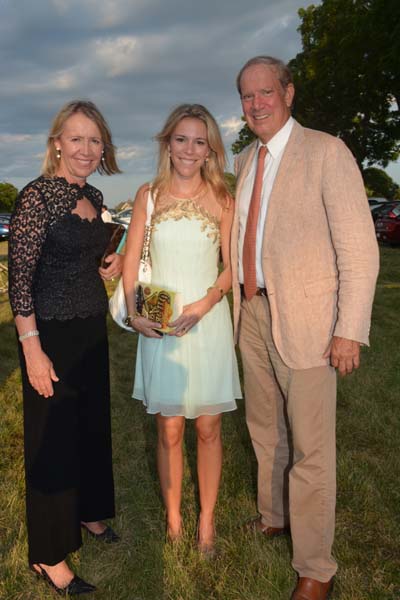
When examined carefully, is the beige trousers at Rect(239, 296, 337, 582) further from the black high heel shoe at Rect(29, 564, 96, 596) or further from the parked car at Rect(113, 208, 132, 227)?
the parked car at Rect(113, 208, 132, 227)

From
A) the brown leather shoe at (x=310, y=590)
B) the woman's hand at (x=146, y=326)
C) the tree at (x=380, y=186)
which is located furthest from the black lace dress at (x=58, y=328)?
the tree at (x=380, y=186)

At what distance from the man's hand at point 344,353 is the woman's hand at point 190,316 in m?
0.75

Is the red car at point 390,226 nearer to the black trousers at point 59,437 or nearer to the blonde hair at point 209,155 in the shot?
the blonde hair at point 209,155

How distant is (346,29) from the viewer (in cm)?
2900

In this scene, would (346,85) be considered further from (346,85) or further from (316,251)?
(316,251)

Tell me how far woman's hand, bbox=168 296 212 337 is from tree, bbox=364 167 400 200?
1949 inches

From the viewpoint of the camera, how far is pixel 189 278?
3180mm

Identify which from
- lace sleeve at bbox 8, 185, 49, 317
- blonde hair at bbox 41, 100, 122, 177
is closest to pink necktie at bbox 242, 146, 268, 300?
blonde hair at bbox 41, 100, 122, 177

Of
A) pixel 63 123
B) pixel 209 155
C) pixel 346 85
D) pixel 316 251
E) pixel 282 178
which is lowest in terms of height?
pixel 316 251

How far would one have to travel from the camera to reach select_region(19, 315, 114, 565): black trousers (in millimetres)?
3002

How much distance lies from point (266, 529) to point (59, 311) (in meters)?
1.97

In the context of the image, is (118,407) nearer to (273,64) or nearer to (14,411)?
(14,411)

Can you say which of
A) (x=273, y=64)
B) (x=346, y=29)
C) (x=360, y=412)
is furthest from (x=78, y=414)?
(x=346, y=29)

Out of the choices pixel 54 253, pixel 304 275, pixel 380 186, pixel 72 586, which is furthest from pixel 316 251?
pixel 380 186
